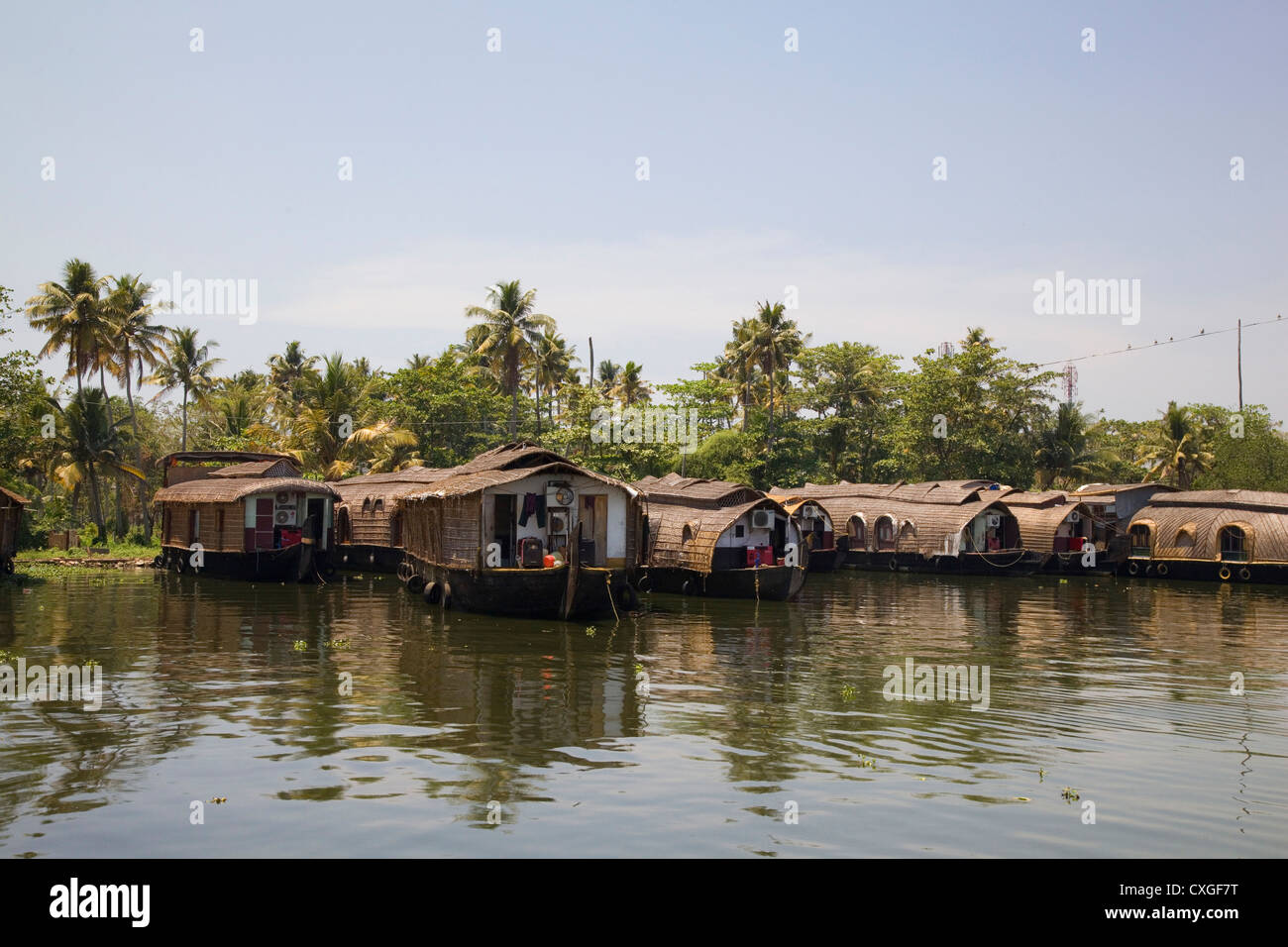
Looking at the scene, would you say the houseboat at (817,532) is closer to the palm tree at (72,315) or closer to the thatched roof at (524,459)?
the thatched roof at (524,459)

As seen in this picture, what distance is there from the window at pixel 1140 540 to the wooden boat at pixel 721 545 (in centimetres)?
1714

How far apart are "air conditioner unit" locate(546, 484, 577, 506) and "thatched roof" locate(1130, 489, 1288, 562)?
83.4 ft

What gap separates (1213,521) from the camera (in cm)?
3722

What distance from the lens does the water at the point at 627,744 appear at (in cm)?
821

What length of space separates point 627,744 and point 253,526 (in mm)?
22124

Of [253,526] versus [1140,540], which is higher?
[253,526]

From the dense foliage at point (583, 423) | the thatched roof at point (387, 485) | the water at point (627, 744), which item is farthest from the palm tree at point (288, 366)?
the water at point (627, 744)

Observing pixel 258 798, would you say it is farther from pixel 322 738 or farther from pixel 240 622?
pixel 240 622

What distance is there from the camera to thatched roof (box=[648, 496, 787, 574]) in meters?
27.7

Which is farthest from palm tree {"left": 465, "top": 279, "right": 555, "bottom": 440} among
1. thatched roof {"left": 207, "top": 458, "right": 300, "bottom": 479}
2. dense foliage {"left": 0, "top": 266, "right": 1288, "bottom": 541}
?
thatched roof {"left": 207, "top": 458, "right": 300, "bottom": 479}

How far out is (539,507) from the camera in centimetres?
2395

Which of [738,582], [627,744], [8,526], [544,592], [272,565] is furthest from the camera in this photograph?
[272,565]

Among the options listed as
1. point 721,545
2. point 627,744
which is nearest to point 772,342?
point 721,545

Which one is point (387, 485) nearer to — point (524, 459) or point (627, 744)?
point (524, 459)
